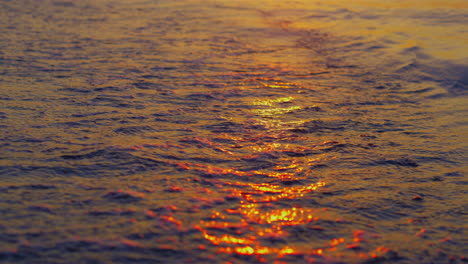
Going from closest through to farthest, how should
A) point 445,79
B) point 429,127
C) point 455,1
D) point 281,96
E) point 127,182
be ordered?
point 127,182 < point 429,127 < point 281,96 < point 445,79 < point 455,1

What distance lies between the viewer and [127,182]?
6.71 feet

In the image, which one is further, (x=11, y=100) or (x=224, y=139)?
(x=11, y=100)

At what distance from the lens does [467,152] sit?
100 inches

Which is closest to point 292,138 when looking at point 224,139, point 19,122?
point 224,139

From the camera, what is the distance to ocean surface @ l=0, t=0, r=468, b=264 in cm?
166

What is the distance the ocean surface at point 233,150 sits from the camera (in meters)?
1.66

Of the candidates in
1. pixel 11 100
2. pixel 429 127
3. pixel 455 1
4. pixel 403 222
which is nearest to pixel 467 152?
pixel 429 127

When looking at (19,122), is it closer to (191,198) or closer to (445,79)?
(191,198)

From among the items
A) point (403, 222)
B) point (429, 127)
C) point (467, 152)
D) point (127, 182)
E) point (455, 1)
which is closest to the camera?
point (403, 222)

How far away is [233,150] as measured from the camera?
2.46m

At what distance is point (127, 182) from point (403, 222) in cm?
125

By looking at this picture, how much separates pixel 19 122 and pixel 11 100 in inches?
19.8

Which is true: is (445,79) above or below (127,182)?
above

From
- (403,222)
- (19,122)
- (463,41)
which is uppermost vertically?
(463,41)
